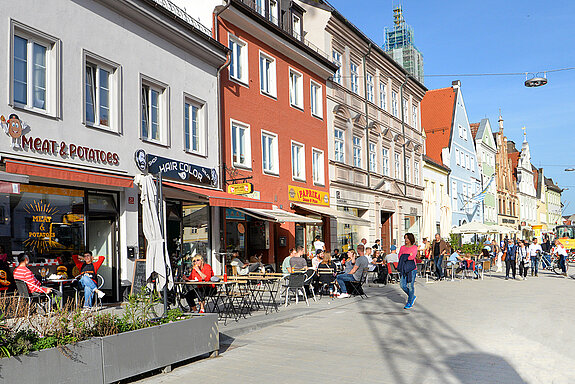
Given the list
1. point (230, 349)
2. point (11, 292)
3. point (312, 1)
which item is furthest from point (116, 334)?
point (312, 1)

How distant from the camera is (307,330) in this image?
1065cm

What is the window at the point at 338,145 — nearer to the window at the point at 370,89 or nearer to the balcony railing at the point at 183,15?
the window at the point at 370,89

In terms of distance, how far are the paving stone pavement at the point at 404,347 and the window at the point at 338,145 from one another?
1280 cm

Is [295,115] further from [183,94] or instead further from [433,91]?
[433,91]

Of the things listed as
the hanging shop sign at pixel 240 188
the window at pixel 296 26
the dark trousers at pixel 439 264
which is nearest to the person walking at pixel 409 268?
A: the hanging shop sign at pixel 240 188

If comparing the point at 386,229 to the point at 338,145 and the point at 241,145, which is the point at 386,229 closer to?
the point at 338,145

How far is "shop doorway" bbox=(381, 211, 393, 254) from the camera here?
106 feet

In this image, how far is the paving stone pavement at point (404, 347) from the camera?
277 inches

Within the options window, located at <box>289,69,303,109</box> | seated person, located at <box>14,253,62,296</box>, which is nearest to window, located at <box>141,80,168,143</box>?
seated person, located at <box>14,253,62,296</box>

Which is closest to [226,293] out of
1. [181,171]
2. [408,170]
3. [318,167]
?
[181,171]

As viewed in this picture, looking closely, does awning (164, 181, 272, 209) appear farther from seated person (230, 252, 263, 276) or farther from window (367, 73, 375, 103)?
window (367, 73, 375, 103)

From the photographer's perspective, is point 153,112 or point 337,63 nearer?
point 153,112

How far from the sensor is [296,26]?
24531mm

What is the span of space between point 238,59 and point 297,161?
529 cm
